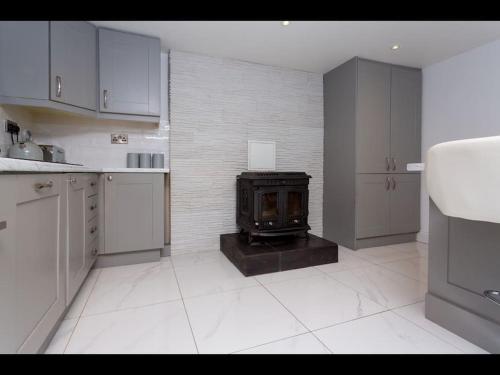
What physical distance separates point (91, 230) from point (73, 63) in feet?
4.46

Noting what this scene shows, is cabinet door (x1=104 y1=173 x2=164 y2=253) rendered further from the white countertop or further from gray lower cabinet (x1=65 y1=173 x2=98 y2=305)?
the white countertop

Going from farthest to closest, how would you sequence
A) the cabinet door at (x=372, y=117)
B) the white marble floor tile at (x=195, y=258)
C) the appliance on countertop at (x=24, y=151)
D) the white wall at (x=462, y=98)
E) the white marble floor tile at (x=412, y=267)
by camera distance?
the cabinet door at (x=372, y=117), the white wall at (x=462, y=98), the white marble floor tile at (x=195, y=258), the white marble floor tile at (x=412, y=267), the appliance on countertop at (x=24, y=151)

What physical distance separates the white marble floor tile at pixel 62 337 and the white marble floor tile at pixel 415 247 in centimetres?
301

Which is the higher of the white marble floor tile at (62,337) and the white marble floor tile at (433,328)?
the white marble floor tile at (433,328)

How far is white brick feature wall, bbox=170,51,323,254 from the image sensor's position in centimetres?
262

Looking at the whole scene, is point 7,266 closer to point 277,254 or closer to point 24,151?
point 24,151

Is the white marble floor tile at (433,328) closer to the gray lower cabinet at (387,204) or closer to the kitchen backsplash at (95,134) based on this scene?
the gray lower cabinet at (387,204)

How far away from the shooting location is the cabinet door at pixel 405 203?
2.92m

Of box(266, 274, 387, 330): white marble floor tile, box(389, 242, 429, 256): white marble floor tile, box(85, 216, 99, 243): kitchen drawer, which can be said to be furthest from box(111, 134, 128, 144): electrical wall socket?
box(389, 242, 429, 256): white marble floor tile

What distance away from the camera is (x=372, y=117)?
110 inches

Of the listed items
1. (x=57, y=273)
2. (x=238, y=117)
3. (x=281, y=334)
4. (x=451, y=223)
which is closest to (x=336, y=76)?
(x=238, y=117)

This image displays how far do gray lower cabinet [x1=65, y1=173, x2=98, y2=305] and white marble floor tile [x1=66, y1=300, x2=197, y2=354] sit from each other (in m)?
0.21

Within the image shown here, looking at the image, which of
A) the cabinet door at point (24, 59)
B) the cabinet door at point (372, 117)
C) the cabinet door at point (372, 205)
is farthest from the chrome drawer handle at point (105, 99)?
the cabinet door at point (372, 205)

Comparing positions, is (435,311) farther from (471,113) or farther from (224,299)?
(471,113)
